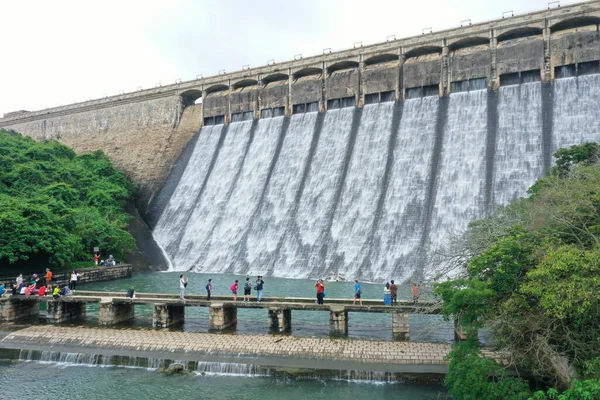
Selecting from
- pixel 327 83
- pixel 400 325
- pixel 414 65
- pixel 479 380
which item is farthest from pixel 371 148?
pixel 479 380

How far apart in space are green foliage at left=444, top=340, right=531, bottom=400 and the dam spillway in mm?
18694

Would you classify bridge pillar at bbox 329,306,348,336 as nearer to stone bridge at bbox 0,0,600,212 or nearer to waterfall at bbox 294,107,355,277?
waterfall at bbox 294,107,355,277

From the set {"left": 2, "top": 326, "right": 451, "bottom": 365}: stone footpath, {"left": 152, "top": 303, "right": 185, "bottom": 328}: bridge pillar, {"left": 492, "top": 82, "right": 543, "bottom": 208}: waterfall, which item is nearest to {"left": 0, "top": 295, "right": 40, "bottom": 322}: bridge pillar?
{"left": 2, "top": 326, "right": 451, "bottom": 365}: stone footpath

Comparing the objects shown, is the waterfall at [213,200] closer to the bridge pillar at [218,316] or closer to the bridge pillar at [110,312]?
the bridge pillar at [110,312]

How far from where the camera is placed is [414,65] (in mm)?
42438

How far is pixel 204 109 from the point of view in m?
55.2

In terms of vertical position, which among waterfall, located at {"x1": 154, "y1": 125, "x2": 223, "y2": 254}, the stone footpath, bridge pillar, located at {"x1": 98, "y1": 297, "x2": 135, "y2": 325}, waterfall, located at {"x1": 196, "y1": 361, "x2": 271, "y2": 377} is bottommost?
waterfall, located at {"x1": 196, "y1": 361, "x2": 271, "y2": 377}

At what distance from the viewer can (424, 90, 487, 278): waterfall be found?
33.0 m

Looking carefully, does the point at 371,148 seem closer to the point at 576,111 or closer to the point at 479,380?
the point at 576,111

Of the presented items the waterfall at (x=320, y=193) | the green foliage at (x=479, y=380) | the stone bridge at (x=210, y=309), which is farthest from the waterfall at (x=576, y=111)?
the green foliage at (x=479, y=380)

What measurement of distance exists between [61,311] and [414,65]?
3469cm

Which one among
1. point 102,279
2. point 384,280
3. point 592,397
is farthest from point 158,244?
point 592,397

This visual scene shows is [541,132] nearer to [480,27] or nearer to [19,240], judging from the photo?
[480,27]

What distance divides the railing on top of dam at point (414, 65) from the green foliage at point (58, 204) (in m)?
14.0
